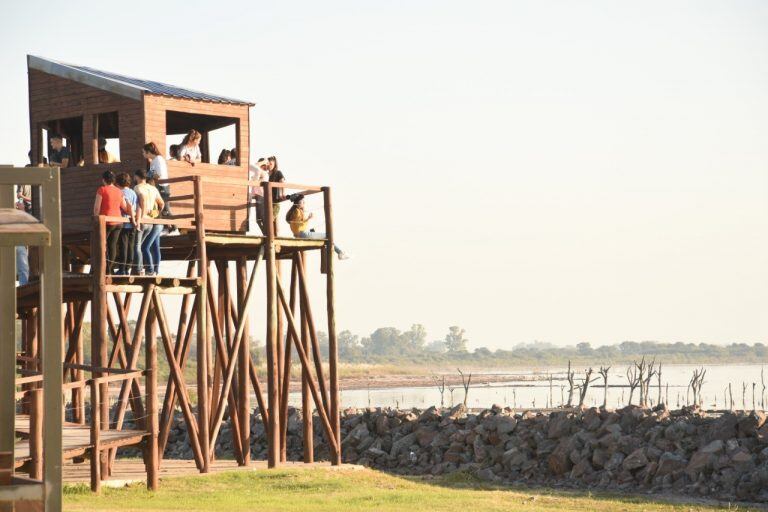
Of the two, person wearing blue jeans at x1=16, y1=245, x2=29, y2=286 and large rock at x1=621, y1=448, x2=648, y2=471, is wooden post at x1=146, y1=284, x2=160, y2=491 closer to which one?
person wearing blue jeans at x1=16, y1=245, x2=29, y2=286

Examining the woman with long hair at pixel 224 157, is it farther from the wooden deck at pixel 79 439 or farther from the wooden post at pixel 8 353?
the wooden post at pixel 8 353

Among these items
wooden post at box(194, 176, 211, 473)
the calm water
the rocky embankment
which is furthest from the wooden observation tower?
the calm water

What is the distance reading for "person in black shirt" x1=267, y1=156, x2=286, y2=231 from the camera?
24.9m

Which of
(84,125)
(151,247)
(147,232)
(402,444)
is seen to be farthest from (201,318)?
(402,444)

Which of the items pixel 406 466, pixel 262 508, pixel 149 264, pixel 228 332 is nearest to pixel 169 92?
pixel 149 264

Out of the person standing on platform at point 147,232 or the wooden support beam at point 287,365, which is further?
the wooden support beam at point 287,365

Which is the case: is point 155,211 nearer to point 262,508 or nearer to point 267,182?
point 267,182

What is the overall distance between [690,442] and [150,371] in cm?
1473

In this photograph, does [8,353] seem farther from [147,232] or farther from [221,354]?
[221,354]

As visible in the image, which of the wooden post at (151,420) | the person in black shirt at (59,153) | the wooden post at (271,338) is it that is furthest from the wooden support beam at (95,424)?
the person in black shirt at (59,153)

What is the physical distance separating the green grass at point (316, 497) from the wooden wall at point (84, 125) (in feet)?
17.2

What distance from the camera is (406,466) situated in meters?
33.0

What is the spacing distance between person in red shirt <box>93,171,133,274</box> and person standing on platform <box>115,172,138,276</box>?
81 mm

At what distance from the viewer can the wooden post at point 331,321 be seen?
25.8 m
